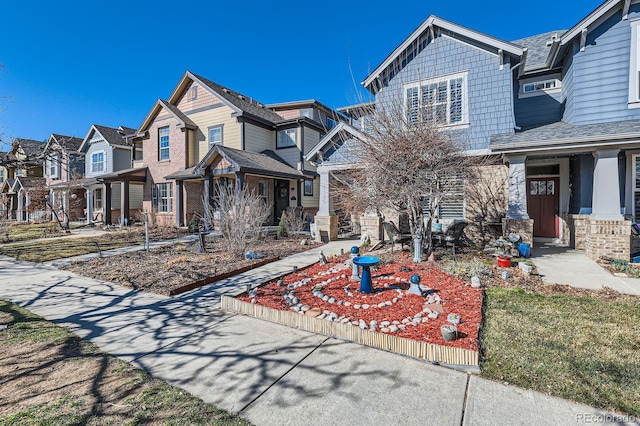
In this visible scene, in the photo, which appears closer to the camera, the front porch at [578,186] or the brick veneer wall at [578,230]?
the front porch at [578,186]

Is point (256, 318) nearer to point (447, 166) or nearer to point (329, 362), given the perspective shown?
point (329, 362)

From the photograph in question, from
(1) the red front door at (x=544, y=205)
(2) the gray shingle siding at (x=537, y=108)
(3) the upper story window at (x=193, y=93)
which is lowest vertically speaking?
(1) the red front door at (x=544, y=205)

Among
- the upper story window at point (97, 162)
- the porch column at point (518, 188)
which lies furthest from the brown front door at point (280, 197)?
the upper story window at point (97, 162)

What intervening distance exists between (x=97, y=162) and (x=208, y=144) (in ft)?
41.4

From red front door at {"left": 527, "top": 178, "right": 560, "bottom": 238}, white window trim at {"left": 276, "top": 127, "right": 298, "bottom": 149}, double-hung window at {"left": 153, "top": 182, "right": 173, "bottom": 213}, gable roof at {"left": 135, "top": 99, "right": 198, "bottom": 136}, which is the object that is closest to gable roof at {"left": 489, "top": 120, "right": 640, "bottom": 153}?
red front door at {"left": 527, "top": 178, "right": 560, "bottom": 238}

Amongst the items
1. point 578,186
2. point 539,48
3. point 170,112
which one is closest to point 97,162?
point 170,112

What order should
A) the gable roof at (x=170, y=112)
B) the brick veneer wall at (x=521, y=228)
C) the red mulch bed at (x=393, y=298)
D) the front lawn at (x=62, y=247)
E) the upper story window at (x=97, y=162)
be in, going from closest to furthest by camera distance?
the red mulch bed at (x=393, y=298)
the brick veneer wall at (x=521, y=228)
the front lawn at (x=62, y=247)
the gable roof at (x=170, y=112)
the upper story window at (x=97, y=162)

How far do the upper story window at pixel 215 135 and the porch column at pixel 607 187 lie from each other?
16.9 metres

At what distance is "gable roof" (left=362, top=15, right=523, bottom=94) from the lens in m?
9.59

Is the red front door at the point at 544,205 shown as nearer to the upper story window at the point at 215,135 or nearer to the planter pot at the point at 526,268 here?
the planter pot at the point at 526,268

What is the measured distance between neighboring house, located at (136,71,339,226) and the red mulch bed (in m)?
10.3

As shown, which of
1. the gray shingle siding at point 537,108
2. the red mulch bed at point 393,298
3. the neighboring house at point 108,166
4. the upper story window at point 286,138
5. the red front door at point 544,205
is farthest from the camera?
the neighboring house at point 108,166

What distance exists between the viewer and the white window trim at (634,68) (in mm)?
8312

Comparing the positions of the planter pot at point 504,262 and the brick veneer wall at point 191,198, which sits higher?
the brick veneer wall at point 191,198
